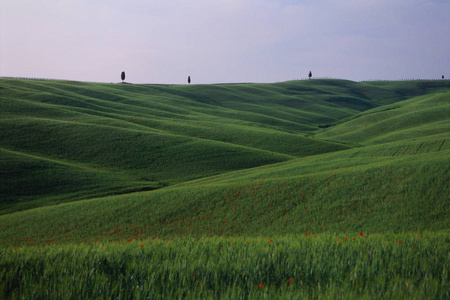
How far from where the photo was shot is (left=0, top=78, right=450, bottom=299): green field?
264 inches

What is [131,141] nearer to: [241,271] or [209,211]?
[209,211]

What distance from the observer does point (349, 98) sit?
156 m

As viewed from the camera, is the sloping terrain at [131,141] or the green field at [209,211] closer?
the green field at [209,211]

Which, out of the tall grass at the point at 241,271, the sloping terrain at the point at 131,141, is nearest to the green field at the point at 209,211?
the tall grass at the point at 241,271

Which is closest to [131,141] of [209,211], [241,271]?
[209,211]

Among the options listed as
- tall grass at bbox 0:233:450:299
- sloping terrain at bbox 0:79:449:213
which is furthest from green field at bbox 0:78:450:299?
sloping terrain at bbox 0:79:449:213

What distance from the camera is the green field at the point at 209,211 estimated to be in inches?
264

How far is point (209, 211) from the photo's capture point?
23.3m

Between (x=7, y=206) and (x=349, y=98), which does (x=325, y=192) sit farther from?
(x=349, y=98)

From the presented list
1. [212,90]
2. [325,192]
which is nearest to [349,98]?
[212,90]

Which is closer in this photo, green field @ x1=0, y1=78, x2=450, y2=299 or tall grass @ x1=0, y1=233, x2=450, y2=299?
tall grass @ x1=0, y1=233, x2=450, y2=299

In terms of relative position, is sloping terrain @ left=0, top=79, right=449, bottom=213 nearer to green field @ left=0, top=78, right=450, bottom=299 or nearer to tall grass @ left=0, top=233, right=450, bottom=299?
green field @ left=0, top=78, right=450, bottom=299

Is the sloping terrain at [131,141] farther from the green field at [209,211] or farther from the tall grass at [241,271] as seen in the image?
the tall grass at [241,271]

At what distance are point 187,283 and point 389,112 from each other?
9084 centimetres
